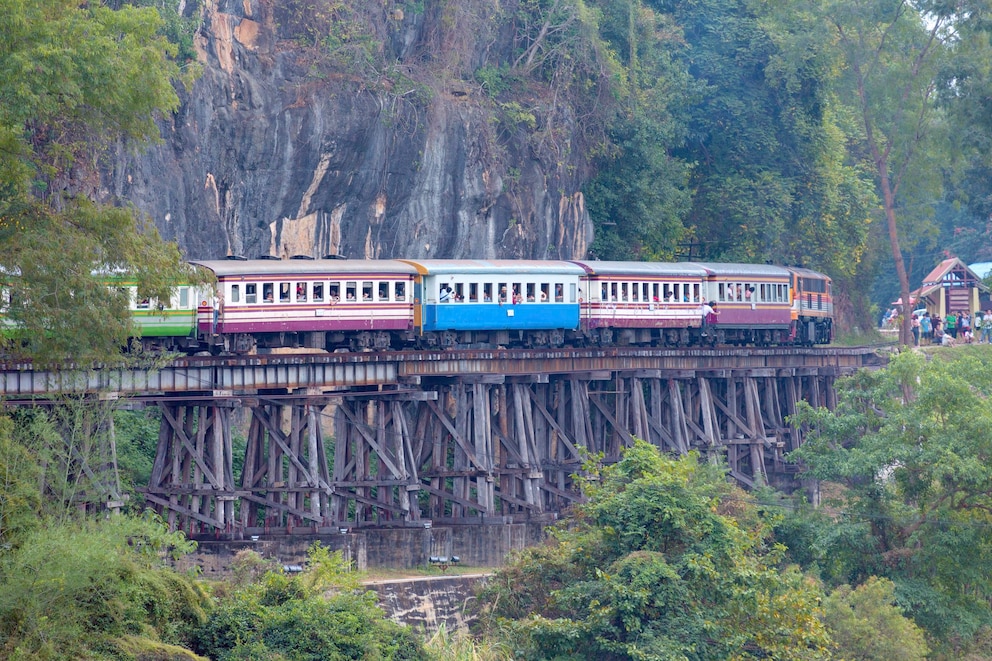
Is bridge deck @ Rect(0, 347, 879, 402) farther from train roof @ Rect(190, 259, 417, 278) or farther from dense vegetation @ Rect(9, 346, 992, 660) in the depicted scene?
train roof @ Rect(190, 259, 417, 278)

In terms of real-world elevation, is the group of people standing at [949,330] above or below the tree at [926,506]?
above

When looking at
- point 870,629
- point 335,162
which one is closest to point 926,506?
point 870,629

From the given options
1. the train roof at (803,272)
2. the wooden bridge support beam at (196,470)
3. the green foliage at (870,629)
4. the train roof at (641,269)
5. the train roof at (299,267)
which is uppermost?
the train roof at (803,272)

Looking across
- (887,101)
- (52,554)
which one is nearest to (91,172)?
(52,554)

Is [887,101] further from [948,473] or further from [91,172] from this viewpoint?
[91,172]

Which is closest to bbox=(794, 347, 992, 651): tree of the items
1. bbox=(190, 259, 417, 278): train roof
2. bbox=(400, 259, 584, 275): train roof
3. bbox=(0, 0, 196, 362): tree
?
bbox=(400, 259, 584, 275): train roof

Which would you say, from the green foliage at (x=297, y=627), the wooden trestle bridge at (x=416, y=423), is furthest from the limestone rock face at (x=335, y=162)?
the green foliage at (x=297, y=627)

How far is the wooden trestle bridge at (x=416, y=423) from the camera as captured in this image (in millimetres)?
28547

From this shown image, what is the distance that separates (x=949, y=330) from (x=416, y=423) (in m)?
33.1

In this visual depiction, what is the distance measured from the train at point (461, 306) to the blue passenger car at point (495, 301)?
3 cm

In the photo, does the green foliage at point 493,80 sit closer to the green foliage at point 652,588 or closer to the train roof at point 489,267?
the train roof at point 489,267

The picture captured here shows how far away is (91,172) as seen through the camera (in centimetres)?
3155

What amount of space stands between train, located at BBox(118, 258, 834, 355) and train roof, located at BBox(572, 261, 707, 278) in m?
0.04

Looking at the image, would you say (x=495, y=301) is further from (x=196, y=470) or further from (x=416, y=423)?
(x=196, y=470)
